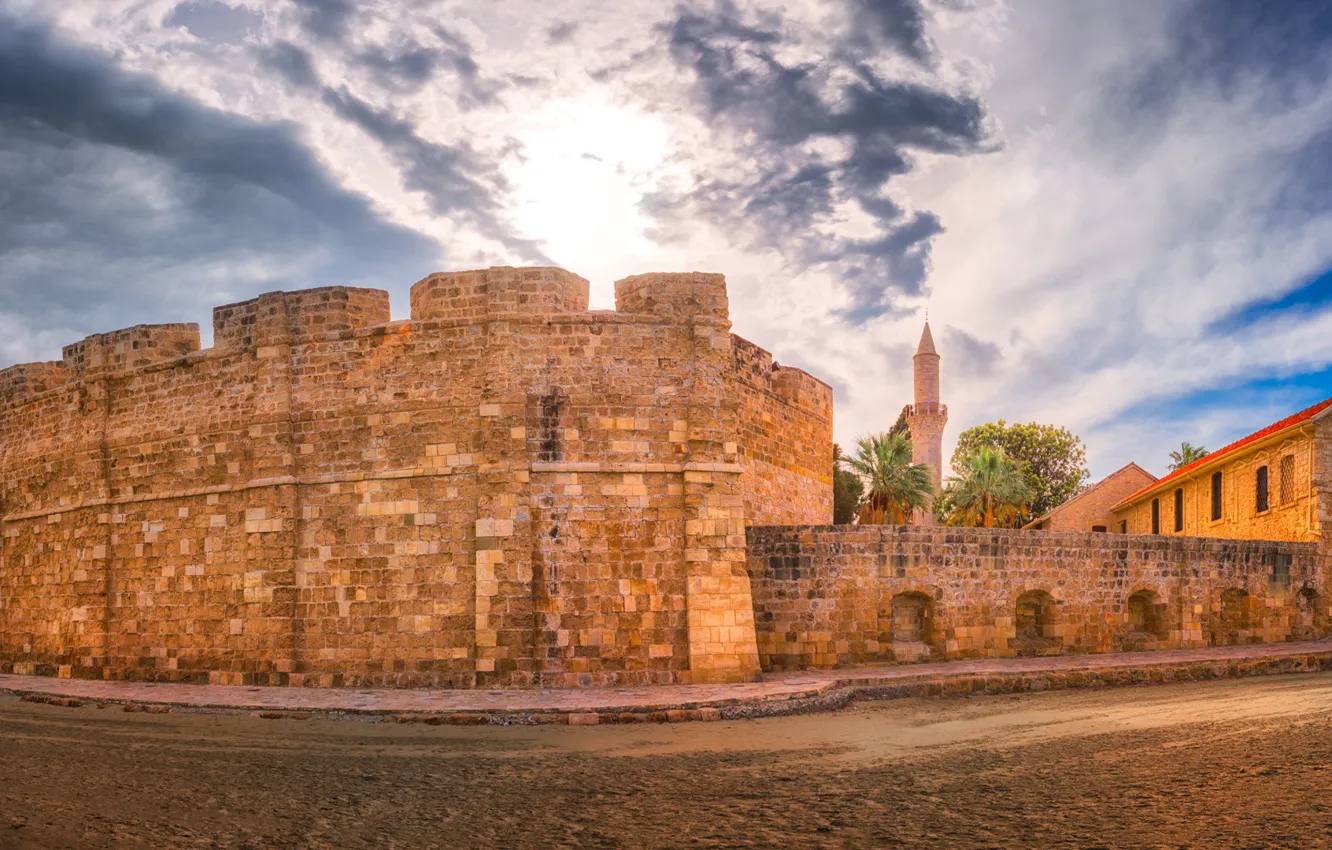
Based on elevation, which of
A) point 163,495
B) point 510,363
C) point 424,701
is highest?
point 510,363

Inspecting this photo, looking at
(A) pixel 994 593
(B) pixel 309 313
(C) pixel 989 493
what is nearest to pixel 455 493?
(B) pixel 309 313

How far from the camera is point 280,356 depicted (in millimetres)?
15133

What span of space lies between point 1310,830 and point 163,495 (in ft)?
52.1

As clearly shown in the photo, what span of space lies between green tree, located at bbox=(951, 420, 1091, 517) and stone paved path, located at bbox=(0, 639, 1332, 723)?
3452 cm

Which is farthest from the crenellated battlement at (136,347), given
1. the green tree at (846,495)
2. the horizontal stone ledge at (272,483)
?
the green tree at (846,495)

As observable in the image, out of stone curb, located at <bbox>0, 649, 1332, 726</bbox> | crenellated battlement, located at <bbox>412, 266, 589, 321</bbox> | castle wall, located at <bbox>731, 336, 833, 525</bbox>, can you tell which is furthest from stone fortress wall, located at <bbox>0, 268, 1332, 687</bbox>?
stone curb, located at <bbox>0, 649, 1332, 726</bbox>

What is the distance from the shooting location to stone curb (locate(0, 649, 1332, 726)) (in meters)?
11.3

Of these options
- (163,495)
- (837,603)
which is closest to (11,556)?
(163,495)

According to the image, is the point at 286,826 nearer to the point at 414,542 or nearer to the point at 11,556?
the point at 414,542

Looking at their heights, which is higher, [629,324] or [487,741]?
[629,324]

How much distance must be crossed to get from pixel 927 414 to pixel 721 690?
41.8 meters

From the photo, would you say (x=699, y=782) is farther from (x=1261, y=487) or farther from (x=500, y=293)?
(x=1261, y=487)

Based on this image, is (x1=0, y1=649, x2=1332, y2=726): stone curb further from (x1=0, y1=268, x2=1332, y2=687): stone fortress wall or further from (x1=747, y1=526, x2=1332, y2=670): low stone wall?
(x1=747, y1=526, x2=1332, y2=670): low stone wall

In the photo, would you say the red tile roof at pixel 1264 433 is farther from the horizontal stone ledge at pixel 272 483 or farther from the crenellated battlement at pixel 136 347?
the crenellated battlement at pixel 136 347
